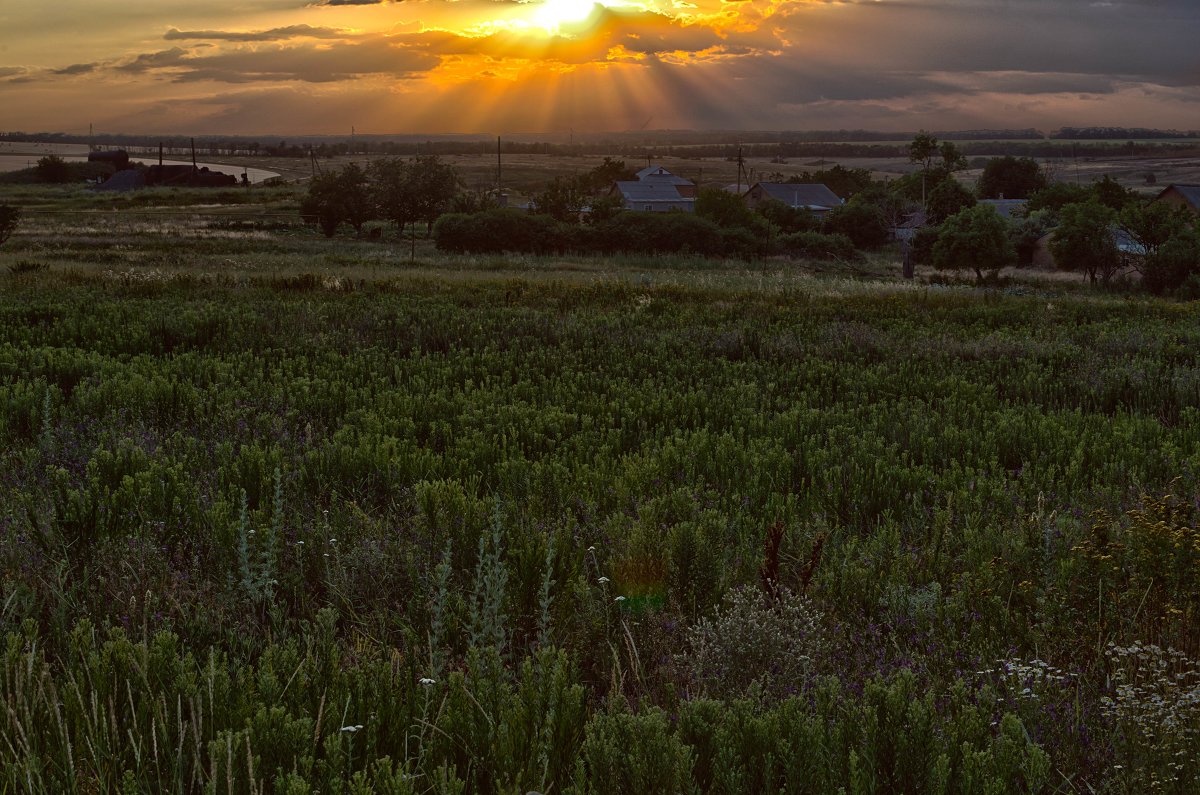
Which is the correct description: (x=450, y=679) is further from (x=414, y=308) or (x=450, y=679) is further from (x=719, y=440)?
(x=414, y=308)

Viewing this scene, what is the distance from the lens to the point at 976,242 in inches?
2534

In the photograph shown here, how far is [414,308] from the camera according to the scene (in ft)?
54.9

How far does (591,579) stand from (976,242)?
66564 mm

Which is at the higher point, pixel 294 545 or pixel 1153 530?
pixel 1153 530

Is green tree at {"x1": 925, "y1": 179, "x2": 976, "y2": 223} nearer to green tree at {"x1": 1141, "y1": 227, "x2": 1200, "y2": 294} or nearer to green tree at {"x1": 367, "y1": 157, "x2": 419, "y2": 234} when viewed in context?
green tree at {"x1": 1141, "y1": 227, "x2": 1200, "y2": 294}

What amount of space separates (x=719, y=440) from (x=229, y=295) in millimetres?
14524

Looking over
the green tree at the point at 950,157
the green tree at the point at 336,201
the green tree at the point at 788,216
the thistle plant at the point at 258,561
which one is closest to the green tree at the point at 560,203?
the green tree at the point at 336,201

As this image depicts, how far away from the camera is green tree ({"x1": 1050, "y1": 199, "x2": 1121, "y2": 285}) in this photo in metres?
63.4

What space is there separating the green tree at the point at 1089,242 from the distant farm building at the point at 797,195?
143ft

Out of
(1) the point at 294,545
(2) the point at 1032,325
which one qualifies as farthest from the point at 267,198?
(1) the point at 294,545

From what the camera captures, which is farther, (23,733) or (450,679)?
(450,679)

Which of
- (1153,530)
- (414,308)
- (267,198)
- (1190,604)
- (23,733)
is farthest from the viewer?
(267,198)

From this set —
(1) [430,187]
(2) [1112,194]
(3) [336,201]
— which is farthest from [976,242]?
(3) [336,201]

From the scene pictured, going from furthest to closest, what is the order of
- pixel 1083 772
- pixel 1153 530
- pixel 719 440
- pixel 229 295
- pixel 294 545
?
pixel 229 295, pixel 719 440, pixel 294 545, pixel 1153 530, pixel 1083 772
